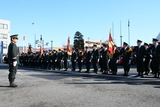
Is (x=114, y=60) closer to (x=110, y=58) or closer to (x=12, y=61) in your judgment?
(x=110, y=58)

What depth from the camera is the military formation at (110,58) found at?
32.2 feet

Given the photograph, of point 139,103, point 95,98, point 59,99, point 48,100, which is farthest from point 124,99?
point 48,100

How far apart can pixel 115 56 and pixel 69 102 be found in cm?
811

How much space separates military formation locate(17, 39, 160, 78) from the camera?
386 inches

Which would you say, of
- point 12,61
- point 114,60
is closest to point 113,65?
point 114,60

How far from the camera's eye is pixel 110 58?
12.2 m

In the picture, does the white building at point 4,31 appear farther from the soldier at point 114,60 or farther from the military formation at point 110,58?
the soldier at point 114,60

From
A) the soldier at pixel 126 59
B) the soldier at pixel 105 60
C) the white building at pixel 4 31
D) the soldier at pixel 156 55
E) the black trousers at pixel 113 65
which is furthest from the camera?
the white building at pixel 4 31

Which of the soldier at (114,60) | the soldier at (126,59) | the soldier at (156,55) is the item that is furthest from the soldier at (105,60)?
the soldier at (156,55)

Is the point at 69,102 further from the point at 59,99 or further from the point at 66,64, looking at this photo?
the point at 66,64

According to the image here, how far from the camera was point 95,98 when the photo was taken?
15.7 feet

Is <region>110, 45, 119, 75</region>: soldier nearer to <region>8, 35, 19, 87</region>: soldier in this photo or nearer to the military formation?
the military formation

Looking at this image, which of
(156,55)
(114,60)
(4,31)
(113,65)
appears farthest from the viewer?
(4,31)

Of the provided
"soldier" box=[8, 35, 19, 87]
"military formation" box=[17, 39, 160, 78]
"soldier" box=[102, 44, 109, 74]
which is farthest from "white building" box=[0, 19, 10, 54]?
"soldier" box=[8, 35, 19, 87]
